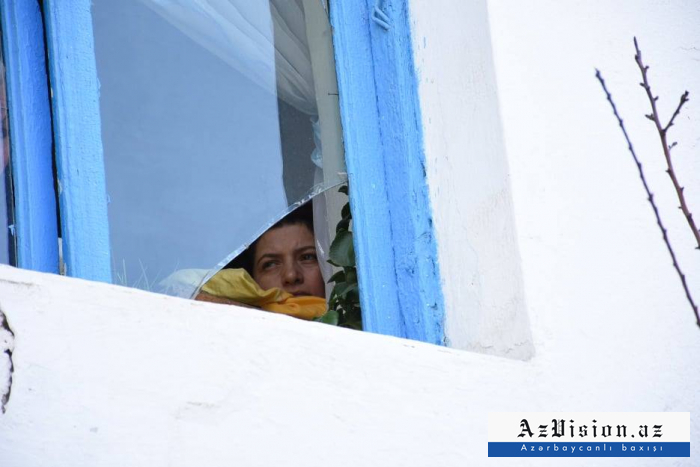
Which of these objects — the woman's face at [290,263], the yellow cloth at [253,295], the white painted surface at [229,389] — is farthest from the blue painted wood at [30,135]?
the woman's face at [290,263]

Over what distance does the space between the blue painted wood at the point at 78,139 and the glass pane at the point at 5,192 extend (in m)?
0.10

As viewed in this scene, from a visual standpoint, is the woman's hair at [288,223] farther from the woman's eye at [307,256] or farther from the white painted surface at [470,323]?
the white painted surface at [470,323]

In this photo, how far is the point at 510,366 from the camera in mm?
1691

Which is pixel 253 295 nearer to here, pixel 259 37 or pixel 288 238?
pixel 288 238

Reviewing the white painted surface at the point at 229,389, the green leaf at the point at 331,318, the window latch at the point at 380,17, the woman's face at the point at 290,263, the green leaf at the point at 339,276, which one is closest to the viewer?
the white painted surface at the point at 229,389

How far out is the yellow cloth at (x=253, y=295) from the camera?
3092mm

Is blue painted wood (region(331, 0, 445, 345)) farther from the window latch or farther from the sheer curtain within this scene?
the sheer curtain

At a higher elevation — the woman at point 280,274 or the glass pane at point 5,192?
the woman at point 280,274

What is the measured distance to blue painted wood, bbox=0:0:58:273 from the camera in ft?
6.28

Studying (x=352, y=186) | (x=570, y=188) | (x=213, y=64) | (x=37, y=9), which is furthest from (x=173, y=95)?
(x=570, y=188)

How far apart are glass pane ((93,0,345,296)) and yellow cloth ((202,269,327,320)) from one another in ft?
3.09

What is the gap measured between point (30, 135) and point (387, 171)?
0.71 meters

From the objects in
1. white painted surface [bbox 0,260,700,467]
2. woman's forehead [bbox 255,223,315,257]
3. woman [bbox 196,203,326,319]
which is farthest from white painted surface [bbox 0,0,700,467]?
woman's forehead [bbox 255,223,315,257]

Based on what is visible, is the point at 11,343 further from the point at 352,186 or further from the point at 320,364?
the point at 352,186
